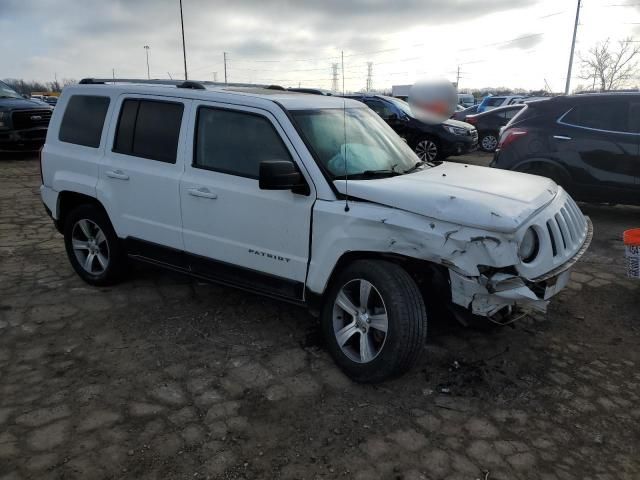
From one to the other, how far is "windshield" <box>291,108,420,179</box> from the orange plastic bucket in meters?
1.78

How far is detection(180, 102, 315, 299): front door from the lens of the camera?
3502 millimetres

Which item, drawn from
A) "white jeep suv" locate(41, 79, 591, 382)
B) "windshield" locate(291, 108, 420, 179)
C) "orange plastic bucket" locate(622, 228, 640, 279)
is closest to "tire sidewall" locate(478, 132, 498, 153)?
"orange plastic bucket" locate(622, 228, 640, 279)

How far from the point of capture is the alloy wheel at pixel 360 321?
3.22 metres

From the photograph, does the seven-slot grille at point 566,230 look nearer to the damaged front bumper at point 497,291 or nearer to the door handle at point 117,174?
the damaged front bumper at point 497,291

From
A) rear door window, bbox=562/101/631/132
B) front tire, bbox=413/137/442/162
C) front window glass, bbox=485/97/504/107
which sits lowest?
front tire, bbox=413/137/442/162

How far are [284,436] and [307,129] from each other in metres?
2.02

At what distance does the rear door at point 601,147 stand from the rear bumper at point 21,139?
11916 mm

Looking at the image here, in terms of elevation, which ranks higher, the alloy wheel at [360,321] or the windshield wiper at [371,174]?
the windshield wiper at [371,174]

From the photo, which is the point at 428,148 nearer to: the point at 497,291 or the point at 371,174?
the point at 371,174

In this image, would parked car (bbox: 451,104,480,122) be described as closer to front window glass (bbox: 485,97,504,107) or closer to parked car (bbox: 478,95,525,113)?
parked car (bbox: 478,95,525,113)

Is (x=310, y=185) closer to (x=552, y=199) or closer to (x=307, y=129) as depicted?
(x=307, y=129)

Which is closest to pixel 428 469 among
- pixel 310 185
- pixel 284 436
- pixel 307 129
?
pixel 284 436

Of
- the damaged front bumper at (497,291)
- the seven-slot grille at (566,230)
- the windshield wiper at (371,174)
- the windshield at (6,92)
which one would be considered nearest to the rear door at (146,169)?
the windshield wiper at (371,174)

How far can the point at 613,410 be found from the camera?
3016 mm
